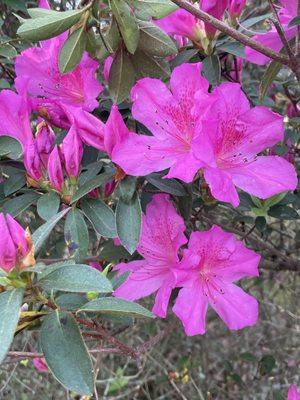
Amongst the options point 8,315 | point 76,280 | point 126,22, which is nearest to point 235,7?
point 126,22

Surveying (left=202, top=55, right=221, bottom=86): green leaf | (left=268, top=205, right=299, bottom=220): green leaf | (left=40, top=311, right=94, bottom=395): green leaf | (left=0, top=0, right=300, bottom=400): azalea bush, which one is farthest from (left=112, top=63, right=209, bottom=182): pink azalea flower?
(left=268, top=205, right=299, bottom=220): green leaf

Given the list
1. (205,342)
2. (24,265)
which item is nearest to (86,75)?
(24,265)

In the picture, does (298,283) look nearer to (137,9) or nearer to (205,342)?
(205,342)

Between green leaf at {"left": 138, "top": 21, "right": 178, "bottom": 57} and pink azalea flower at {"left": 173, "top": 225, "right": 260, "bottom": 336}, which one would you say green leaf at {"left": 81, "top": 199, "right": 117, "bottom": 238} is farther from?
green leaf at {"left": 138, "top": 21, "right": 178, "bottom": 57}

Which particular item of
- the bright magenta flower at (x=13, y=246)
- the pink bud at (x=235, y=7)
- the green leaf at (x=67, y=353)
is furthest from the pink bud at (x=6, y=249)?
the pink bud at (x=235, y=7)

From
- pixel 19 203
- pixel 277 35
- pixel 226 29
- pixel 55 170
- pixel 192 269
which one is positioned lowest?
pixel 192 269

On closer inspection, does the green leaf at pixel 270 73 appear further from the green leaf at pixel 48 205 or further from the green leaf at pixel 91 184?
the green leaf at pixel 48 205

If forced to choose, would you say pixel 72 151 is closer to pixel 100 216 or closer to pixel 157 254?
pixel 100 216
